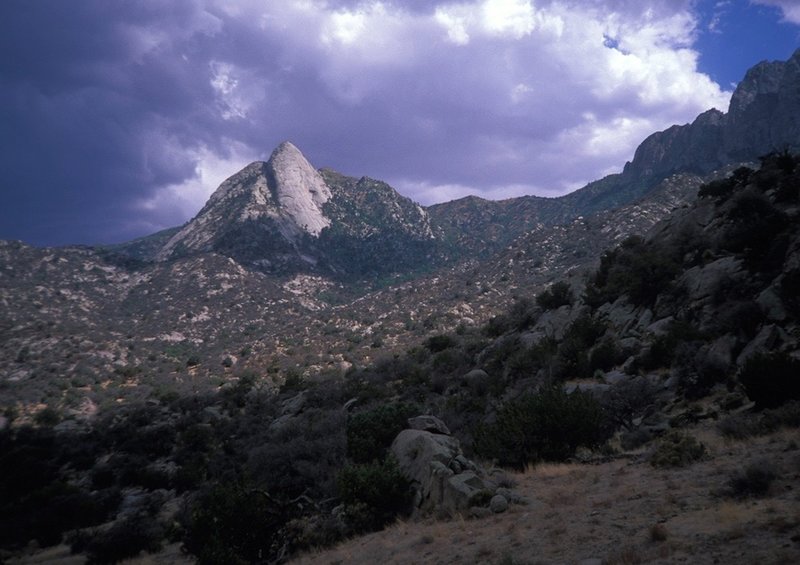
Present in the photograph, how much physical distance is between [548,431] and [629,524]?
702cm

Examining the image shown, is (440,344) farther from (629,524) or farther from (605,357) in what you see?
(629,524)

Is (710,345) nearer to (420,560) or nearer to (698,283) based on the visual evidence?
(698,283)

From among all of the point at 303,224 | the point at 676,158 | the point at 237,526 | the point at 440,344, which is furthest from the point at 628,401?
the point at 676,158

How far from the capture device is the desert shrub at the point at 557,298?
35531 mm

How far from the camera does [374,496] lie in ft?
39.0

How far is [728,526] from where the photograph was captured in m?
6.21

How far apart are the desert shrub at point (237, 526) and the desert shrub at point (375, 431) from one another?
5.25 m

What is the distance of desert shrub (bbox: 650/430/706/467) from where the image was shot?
1009cm

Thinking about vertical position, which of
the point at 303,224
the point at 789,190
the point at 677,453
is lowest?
the point at 677,453

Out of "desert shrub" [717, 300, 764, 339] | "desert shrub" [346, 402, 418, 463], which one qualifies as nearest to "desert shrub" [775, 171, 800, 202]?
"desert shrub" [717, 300, 764, 339]

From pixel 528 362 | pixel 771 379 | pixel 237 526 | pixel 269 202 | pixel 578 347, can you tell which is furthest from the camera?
pixel 269 202

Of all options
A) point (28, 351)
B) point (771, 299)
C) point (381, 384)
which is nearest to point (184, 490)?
point (381, 384)

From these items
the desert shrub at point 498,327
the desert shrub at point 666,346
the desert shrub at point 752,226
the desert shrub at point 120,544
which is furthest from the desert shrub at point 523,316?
the desert shrub at point 120,544

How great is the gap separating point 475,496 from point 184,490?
19.2 metres
